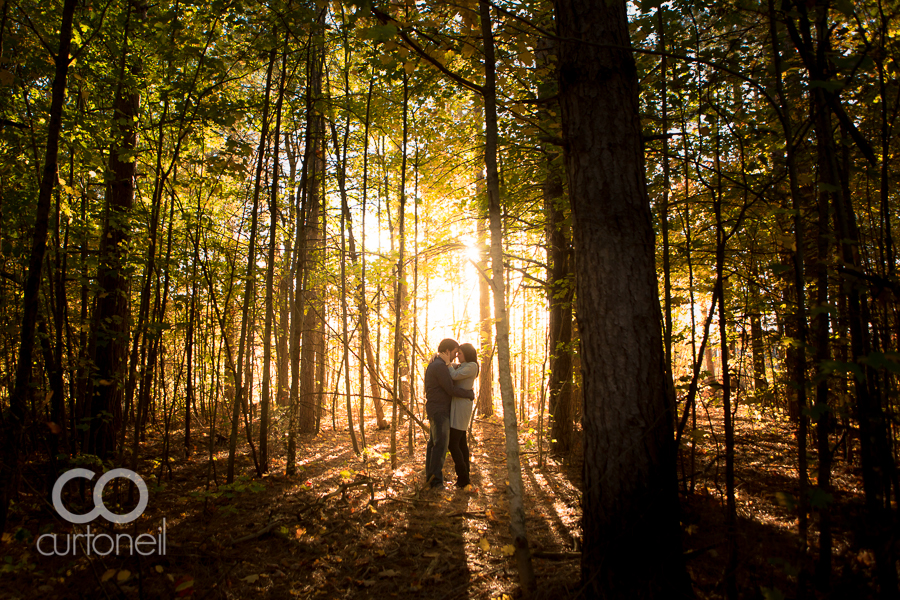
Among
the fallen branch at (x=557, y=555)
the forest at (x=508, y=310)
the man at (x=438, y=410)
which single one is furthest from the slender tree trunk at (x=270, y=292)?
the fallen branch at (x=557, y=555)

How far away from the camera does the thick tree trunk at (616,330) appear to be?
2438 millimetres

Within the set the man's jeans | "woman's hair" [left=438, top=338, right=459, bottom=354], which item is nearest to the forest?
the man's jeans

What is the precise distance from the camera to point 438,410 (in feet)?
17.5

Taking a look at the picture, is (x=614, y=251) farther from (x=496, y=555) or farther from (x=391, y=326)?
(x=391, y=326)

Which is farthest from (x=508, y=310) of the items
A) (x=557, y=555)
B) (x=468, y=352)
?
(x=557, y=555)

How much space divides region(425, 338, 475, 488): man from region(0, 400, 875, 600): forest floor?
28 cm

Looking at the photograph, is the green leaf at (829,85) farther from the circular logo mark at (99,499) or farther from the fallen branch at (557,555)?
the circular logo mark at (99,499)

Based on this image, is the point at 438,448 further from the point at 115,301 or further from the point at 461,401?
the point at 115,301

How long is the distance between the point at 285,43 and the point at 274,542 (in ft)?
16.8

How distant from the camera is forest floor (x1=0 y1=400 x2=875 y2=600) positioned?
2836 millimetres

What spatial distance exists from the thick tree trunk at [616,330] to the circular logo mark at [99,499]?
13.1 feet

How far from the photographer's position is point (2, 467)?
2359 mm

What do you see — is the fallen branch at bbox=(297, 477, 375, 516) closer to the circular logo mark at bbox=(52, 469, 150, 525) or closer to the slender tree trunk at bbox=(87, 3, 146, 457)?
the circular logo mark at bbox=(52, 469, 150, 525)

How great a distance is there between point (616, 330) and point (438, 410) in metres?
3.20
